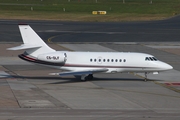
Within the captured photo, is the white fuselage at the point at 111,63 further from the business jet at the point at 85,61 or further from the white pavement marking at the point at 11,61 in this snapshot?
the white pavement marking at the point at 11,61

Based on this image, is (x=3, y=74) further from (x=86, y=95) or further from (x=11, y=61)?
(x=86, y=95)

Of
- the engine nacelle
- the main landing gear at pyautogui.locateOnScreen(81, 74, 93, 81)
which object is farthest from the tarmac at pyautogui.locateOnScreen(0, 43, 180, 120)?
the engine nacelle

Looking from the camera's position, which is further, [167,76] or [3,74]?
[167,76]

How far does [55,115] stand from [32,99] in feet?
20.6

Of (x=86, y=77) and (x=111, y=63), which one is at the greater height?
(x=111, y=63)

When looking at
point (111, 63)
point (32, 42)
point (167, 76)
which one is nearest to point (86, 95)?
point (111, 63)

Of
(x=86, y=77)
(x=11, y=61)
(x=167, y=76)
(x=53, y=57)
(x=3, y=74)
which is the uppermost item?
(x=53, y=57)

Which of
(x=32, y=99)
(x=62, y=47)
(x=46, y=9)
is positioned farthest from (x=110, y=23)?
(x=32, y=99)

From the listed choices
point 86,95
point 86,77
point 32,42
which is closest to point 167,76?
point 86,77

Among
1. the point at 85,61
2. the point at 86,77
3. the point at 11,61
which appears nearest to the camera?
the point at 85,61

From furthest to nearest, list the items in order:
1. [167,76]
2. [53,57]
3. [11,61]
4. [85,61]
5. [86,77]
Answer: [11,61] → [167,76] → [86,77] → [85,61] → [53,57]

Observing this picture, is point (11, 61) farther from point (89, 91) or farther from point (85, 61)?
point (89, 91)

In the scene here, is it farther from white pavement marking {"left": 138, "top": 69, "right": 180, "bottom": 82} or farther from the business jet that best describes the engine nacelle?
white pavement marking {"left": 138, "top": 69, "right": 180, "bottom": 82}

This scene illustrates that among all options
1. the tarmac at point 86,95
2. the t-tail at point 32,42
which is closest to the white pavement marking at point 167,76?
the tarmac at point 86,95
